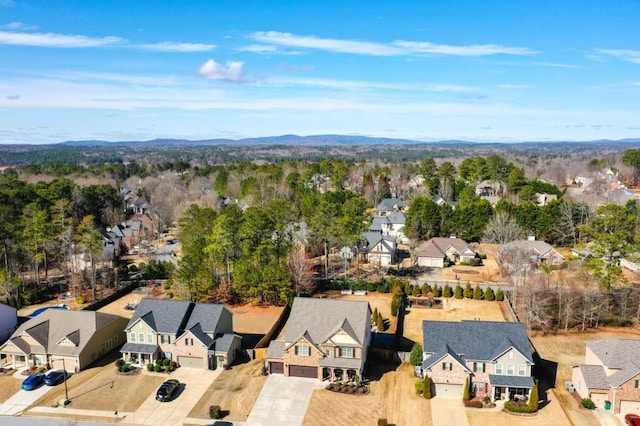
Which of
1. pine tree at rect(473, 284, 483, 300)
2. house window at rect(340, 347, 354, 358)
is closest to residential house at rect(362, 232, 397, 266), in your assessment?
pine tree at rect(473, 284, 483, 300)

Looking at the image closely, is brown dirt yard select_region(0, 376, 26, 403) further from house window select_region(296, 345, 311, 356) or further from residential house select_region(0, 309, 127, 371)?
house window select_region(296, 345, 311, 356)

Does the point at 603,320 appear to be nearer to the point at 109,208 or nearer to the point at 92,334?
the point at 92,334

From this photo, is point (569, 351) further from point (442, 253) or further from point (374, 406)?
point (442, 253)

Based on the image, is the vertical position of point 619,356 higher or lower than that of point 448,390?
higher

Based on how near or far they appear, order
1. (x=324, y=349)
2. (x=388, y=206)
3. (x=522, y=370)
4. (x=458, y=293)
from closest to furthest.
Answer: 1. (x=522, y=370)
2. (x=324, y=349)
3. (x=458, y=293)
4. (x=388, y=206)

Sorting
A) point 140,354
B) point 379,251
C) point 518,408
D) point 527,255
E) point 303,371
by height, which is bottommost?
point 518,408

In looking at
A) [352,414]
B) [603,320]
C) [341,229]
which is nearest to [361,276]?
[341,229]

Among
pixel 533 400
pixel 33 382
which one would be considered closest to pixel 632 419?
pixel 533 400

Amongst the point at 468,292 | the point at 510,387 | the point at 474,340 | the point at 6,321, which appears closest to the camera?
the point at 510,387

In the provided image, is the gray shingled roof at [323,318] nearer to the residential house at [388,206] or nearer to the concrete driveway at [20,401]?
the concrete driveway at [20,401]
